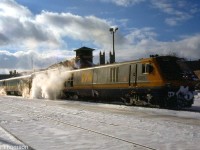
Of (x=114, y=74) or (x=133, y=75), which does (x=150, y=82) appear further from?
(x=114, y=74)

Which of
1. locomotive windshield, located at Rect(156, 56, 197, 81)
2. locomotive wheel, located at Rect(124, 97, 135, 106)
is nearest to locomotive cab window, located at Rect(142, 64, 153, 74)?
locomotive windshield, located at Rect(156, 56, 197, 81)

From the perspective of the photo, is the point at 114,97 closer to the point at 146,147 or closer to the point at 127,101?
the point at 127,101

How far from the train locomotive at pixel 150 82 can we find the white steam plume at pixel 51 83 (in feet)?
31.4

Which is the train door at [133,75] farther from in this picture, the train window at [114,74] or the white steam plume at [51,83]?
the white steam plume at [51,83]

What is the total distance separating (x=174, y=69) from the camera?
2050 cm

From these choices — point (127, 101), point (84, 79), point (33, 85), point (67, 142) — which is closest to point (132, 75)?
point (127, 101)

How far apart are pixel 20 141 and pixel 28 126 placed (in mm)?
3496

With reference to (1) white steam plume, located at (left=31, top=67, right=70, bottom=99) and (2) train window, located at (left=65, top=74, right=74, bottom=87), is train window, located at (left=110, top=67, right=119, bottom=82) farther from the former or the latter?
(1) white steam plume, located at (left=31, top=67, right=70, bottom=99)

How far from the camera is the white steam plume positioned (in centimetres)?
3659

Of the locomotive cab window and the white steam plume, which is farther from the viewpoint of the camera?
the white steam plume

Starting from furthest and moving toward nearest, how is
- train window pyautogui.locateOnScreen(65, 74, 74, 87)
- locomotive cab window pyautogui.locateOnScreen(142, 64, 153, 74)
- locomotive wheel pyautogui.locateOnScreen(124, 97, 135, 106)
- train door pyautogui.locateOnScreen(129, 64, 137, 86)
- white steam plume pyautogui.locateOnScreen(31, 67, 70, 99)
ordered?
1. white steam plume pyautogui.locateOnScreen(31, 67, 70, 99)
2. train window pyautogui.locateOnScreen(65, 74, 74, 87)
3. locomotive wheel pyautogui.locateOnScreen(124, 97, 135, 106)
4. train door pyautogui.locateOnScreen(129, 64, 137, 86)
5. locomotive cab window pyautogui.locateOnScreen(142, 64, 153, 74)

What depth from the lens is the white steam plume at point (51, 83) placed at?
120ft

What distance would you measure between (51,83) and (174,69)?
1980cm

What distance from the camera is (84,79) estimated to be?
3106 centimetres
